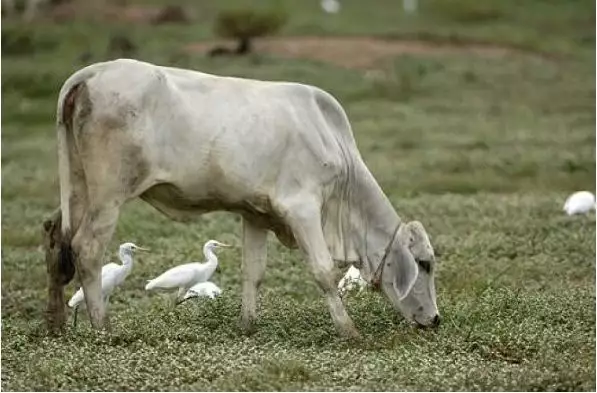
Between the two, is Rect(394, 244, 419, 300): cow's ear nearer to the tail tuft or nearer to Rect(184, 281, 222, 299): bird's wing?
Rect(184, 281, 222, 299): bird's wing

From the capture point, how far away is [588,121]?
83.5ft

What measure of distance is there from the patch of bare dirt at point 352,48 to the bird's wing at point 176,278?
19.9m

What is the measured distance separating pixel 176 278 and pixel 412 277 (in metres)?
2.65

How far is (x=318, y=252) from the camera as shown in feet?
30.9

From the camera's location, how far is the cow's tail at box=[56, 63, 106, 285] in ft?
30.7

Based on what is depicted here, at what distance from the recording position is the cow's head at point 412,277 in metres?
9.67

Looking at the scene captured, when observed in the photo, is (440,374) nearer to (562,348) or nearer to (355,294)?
(562,348)

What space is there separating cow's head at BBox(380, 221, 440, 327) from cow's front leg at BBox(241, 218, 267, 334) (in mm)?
958


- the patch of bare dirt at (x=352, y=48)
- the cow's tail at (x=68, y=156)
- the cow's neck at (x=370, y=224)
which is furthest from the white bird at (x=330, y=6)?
the cow's tail at (x=68, y=156)

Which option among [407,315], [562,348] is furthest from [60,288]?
[562,348]

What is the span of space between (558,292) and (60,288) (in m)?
4.20

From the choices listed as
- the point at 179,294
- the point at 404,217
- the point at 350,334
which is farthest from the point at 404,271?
the point at 404,217

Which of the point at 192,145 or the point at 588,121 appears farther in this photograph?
the point at 588,121

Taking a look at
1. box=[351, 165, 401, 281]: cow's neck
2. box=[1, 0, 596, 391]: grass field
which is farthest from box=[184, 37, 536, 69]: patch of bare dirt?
box=[351, 165, 401, 281]: cow's neck
